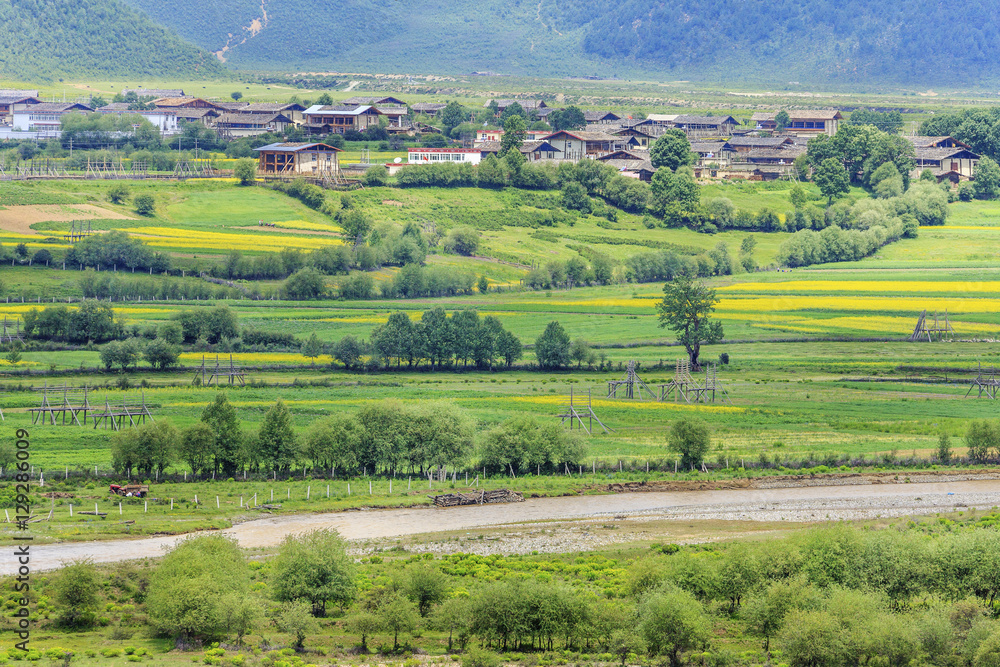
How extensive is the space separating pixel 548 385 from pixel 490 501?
21.4 meters

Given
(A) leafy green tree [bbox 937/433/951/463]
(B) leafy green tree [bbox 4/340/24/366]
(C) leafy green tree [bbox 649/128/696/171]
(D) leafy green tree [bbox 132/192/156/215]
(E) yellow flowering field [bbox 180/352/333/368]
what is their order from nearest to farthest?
(A) leafy green tree [bbox 937/433/951/463], (B) leafy green tree [bbox 4/340/24/366], (E) yellow flowering field [bbox 180/352/333/368], (D) leafy green tree [bbox 132/192/156/215], (C) leafy green tree [bbox 649/128/696/171]

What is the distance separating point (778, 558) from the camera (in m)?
49.4

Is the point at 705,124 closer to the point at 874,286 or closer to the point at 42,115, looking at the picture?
the point at 874,286

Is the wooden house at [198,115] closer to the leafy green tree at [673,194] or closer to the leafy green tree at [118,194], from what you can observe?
the leafy green tree at [118,194]

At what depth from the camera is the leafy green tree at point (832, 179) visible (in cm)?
14900

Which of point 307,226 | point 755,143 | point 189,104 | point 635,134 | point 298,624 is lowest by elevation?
point 298,624

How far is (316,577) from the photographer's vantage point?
47.6 m

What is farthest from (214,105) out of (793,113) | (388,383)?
(388,383)

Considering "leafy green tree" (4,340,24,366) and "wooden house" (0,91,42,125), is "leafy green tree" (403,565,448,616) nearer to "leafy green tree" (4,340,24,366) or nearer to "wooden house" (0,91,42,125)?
"leafy green tree" (4,340,24,366)

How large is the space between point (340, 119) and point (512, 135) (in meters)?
23.1

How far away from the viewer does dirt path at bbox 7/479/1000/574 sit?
56438mm

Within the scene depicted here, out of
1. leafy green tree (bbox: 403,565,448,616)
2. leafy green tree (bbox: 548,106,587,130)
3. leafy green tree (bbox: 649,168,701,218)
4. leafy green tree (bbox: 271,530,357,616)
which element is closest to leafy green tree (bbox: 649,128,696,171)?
leafy green tree (bbox: 649,168,701,218)

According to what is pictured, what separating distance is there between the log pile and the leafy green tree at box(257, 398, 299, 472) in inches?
301

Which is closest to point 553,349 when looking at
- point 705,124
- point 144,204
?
point 144,204
